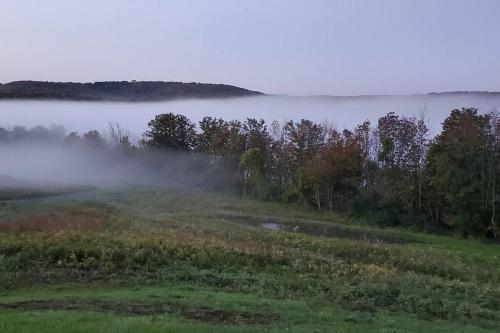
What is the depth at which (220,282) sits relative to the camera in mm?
24047

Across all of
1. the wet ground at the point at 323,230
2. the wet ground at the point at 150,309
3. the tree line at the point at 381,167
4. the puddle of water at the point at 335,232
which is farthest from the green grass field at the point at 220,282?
the tree line at the point at 381,167

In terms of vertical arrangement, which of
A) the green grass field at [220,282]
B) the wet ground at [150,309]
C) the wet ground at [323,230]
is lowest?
the wet ground at [323,230]

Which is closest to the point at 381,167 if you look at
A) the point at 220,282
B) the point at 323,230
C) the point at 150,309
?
the point at 323,230

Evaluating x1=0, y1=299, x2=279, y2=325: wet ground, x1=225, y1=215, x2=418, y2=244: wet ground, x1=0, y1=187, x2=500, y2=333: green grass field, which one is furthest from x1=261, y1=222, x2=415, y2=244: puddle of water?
x1=0, y1=299, x2=279, y2=325: wet ground

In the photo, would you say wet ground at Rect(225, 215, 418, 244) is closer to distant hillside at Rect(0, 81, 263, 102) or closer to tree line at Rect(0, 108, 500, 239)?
tree line at Rect(0, 108, 500, 239)

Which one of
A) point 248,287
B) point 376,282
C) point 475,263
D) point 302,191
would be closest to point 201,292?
point 248,287

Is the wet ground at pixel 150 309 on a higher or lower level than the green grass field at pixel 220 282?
higher

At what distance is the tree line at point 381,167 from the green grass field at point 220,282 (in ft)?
46.2

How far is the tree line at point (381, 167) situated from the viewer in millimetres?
60719

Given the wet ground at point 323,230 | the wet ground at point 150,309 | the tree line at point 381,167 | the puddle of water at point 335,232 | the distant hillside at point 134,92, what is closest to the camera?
the wet ground at point 150,309

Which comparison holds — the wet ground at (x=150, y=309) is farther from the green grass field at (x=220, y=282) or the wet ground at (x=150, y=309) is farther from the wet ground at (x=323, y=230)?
the wet ground at (x=323, y=230)

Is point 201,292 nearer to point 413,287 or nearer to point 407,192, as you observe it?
point 413,287

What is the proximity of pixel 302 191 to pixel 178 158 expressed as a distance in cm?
4578

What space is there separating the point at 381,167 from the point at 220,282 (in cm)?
6097
